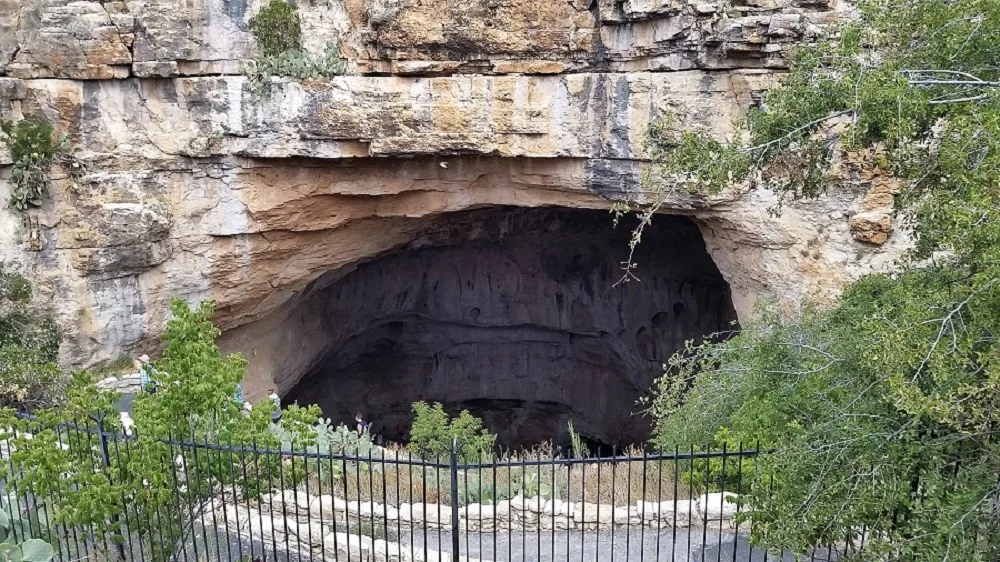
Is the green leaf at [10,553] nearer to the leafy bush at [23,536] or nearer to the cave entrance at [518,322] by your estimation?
the leafy bush at [23,536]

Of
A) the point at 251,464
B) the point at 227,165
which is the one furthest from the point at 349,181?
the point at 251,464

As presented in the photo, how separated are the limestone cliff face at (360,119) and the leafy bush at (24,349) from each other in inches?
11.7

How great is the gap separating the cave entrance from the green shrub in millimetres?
5877

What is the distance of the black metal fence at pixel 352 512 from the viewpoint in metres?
5.78

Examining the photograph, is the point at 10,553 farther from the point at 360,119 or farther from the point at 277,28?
the point at 277,28

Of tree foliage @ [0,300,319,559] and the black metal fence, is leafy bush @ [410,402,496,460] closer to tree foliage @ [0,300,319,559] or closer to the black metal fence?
the black metal fence

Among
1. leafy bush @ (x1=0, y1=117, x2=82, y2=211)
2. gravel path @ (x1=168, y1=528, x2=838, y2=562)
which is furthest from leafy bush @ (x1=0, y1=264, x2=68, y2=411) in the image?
gravel path @ (x1=168, y1=528, x2=838, y2=562)

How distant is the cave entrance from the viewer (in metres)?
17.2

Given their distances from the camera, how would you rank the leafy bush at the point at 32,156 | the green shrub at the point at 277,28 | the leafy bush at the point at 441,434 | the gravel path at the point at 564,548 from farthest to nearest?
the leafy bush at the point at 441,434 → the green shrub at the point at 277,28 → the leafy bush at the point at 32,156 → the gravel path at the point at 564,548

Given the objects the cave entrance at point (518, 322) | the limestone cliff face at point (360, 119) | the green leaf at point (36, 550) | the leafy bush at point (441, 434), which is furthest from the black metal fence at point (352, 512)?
the cave entrance at point (518, 322)

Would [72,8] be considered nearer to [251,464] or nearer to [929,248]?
[251,464]

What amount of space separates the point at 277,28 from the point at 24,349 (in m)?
5.98

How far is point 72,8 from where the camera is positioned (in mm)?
10258

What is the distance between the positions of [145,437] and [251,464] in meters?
1.42
